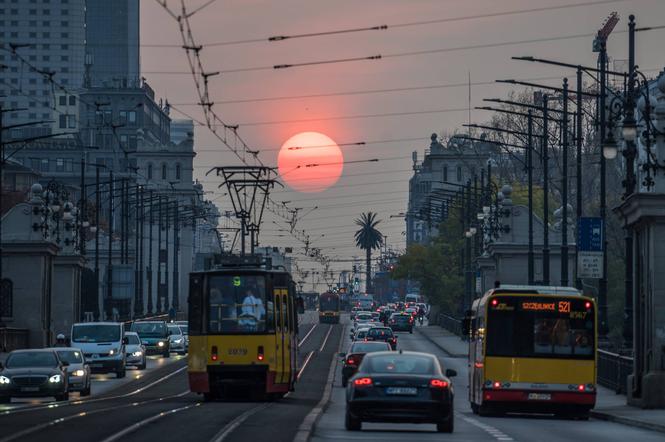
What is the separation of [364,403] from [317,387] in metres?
29.1

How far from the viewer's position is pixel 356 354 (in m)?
54.1

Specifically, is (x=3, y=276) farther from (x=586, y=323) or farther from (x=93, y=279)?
(x=586, y=323)

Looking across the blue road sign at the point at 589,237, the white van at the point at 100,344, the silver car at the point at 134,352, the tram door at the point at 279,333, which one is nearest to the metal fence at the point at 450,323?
the silver car at the point at 134,352

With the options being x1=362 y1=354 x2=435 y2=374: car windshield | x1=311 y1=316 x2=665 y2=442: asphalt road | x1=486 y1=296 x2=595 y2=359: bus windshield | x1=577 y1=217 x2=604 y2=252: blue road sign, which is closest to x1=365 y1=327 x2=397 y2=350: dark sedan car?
x1=577 y1=217 x2=604 y2=252: blue road sign

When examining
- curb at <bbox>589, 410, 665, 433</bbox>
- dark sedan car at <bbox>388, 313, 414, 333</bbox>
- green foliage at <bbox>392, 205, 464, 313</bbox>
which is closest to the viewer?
curb at <bbox>589, 410, 665, 433</bbox>

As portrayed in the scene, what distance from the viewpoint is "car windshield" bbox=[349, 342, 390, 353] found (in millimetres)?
54688

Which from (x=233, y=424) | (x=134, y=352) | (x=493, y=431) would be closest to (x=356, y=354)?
(x=134, y=352)

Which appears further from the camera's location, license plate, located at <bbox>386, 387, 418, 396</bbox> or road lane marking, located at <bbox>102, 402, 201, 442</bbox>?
license plate, located at <bbox>386, 387, 418, 396</bbox>

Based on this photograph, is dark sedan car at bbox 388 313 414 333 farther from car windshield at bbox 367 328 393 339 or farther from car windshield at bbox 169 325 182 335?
car windshield at bbox 367 328 393 339

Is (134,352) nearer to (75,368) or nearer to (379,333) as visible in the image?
(379,333)

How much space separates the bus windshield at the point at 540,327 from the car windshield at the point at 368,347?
761 inches

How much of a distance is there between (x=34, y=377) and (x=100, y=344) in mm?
18465

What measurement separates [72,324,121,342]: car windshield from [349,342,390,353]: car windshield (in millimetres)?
9986

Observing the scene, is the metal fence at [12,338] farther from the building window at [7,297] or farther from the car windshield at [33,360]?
the car windshield at [33,360]
